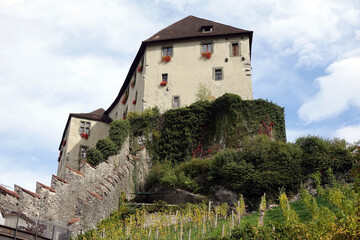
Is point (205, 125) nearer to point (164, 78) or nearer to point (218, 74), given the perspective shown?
point (218, 74)

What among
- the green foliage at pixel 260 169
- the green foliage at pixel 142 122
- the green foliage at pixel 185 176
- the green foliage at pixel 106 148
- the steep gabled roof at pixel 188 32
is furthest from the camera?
the steep gabled roof at pixel 188 32

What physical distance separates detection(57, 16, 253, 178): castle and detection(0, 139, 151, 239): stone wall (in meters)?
6.43

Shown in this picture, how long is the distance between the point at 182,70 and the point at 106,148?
1061 centimetres

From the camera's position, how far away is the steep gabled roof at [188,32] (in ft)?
113

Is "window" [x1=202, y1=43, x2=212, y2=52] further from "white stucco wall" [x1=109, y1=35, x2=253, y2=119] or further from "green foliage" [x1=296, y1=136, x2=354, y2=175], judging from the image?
"green foliage" [x1=296, y1=136, x2=354, y2=175]

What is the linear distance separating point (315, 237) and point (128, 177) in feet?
55.4

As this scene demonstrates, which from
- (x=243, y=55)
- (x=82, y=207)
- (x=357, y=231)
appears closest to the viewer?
(x=357, y=231)

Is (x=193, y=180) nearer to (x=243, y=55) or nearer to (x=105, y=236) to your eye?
(x=105, y=236)

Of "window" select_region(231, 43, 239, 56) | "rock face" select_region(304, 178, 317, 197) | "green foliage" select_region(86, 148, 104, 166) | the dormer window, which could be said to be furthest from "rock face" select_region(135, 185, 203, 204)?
the dormer window

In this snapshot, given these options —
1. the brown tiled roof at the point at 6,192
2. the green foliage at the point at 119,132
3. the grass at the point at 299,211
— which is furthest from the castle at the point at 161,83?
the grass at the point at 299,211

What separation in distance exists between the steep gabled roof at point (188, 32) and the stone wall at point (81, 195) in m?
10.6

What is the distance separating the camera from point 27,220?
16.5m

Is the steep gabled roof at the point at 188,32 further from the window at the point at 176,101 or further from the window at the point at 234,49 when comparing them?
the window at the point at 176,101

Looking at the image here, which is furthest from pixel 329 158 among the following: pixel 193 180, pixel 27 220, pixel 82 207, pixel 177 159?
pixel 27 220
